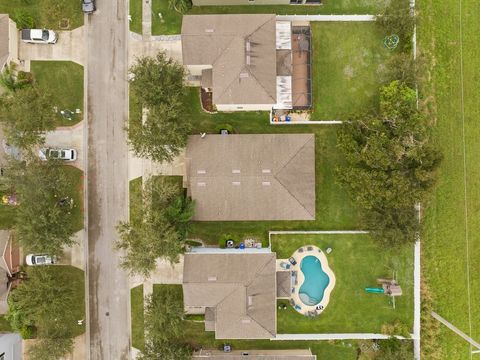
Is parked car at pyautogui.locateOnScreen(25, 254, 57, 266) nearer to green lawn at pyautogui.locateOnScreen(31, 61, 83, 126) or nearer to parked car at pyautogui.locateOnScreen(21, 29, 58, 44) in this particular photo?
green lawn at pyautogui.locateOnScreen(31, 61, 83, 126)

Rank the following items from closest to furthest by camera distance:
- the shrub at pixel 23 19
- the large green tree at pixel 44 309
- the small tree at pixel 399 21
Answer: the large green tree at pixel 44 309
the small tree at pixel 399 21
the shrub at pixel 23 19

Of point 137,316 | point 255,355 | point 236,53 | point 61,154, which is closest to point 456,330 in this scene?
point 255,355

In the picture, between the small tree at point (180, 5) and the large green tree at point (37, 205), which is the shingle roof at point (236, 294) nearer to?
the large green tree at point (37, 205)

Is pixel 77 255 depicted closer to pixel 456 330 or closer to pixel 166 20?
pixel 166 20

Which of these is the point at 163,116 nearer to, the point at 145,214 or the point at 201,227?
the point at 145,214

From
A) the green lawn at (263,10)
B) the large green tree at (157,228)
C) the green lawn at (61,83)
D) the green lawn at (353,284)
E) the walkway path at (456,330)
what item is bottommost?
the walkway path at (456,330)

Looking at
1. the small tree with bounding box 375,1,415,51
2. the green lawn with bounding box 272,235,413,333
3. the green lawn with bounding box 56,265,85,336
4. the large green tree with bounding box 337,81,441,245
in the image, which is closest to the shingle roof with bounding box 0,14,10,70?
the green lawn with bounding box 56,265,85,336

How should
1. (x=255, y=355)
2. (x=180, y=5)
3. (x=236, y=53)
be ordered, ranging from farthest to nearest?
(x=180, y=5), (x=255, y=355), (x=236, y=53)

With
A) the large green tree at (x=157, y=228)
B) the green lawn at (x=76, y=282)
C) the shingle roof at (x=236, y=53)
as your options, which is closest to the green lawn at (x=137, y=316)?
the large green tree at (x=157, y=228)
